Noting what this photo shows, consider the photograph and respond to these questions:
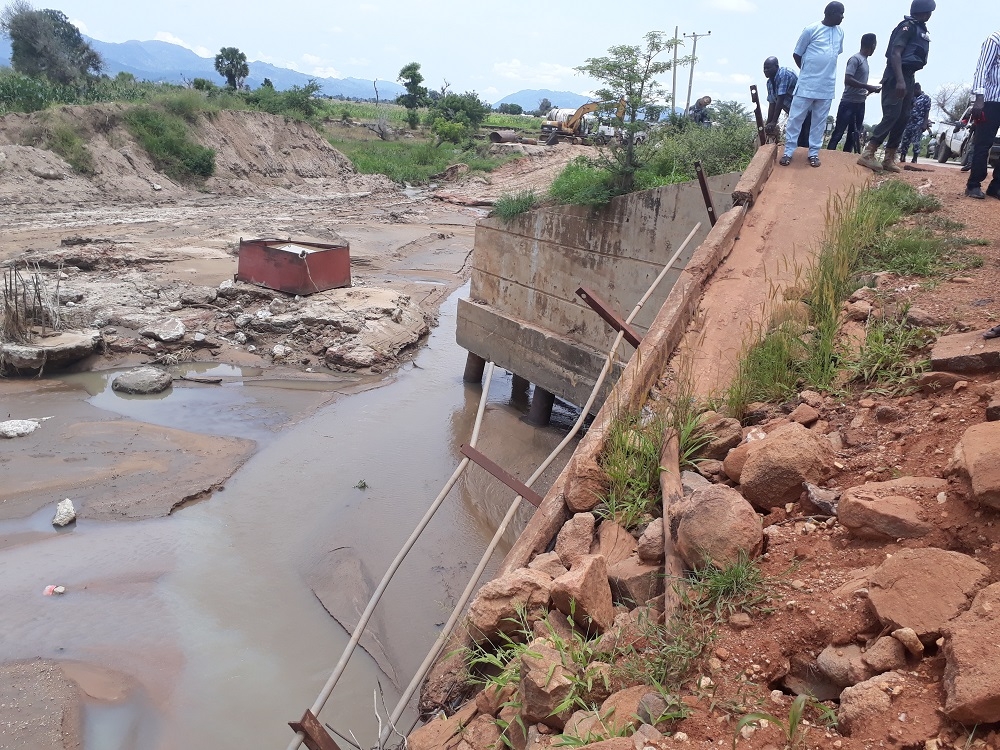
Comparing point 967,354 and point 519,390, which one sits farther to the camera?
point 519,390

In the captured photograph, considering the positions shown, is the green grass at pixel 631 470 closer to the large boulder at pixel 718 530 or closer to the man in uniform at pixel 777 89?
the large boulder at pixel 718 530

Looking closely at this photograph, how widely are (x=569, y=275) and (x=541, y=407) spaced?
1996 millimetres

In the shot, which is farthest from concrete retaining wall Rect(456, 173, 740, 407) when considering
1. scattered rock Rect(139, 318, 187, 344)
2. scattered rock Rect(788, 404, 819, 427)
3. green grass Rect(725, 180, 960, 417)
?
scattered rock Rect(139, 318, 187, 344)

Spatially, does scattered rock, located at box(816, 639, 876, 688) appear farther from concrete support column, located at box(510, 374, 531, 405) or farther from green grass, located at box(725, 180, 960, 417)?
concrete support column, located at box(510, 374, 531, 405)

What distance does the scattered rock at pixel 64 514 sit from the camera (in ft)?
22.7

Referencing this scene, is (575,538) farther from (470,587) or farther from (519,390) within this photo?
(519,390)

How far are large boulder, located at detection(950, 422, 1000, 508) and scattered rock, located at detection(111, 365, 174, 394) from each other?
10.4 metres

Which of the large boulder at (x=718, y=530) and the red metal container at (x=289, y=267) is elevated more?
the large boulder at (x=718, y=530)

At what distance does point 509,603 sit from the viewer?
8.73 feet

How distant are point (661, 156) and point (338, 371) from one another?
618 centimetres

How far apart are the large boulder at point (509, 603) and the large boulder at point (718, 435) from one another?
1087 millimetres

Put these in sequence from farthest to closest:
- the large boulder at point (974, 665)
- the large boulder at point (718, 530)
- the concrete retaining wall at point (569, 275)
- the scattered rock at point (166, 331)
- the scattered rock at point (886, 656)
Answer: the scattered rock at point (166, 331)
the concrete retaining wall at point (569, 275)
the large boulder at point (718, 530)
the scattered rock at point (886, 656)
the large boulder at point (974, 665)

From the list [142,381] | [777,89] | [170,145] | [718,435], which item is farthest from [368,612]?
[170,145]

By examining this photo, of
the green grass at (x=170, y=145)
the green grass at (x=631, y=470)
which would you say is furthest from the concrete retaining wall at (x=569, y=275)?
the green grass at (x=170, y=145)
